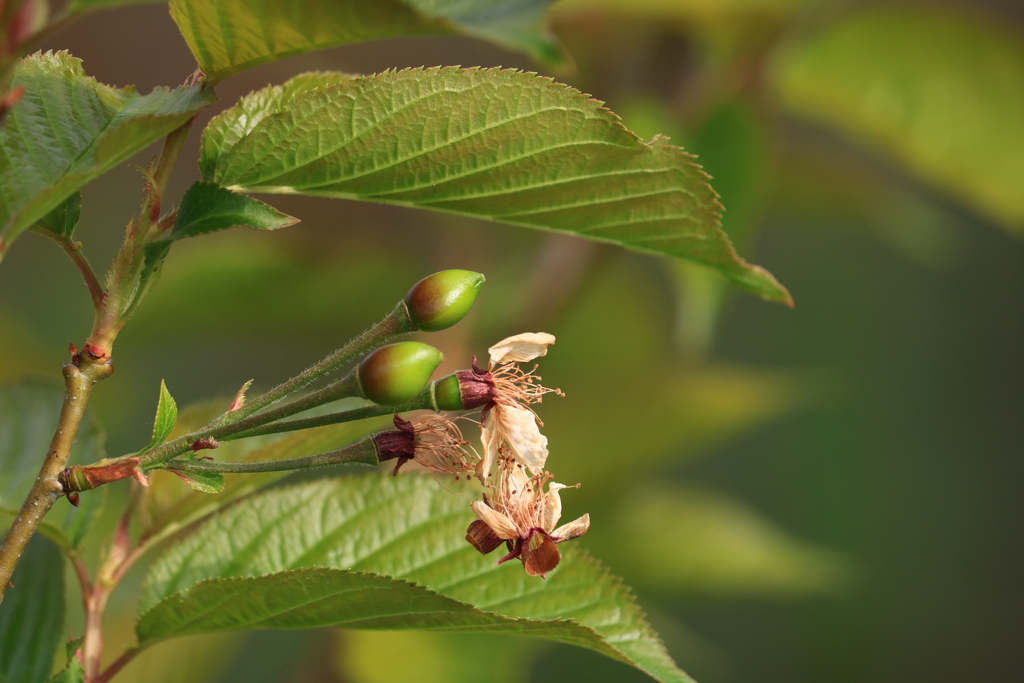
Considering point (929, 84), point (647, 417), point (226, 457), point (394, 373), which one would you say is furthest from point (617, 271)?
point (394, 373)

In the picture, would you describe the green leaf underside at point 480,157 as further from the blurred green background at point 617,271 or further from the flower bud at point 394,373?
the blurred green background at point 617,271

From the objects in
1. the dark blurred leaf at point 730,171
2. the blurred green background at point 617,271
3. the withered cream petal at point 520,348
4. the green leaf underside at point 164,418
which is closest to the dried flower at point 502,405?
the withered cream petal at point 520,348

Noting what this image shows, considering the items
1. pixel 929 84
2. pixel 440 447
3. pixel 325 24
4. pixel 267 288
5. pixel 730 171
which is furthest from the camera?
pixel 267 288

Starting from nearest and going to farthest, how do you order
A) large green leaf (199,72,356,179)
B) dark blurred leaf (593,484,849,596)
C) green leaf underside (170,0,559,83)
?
1. green leaf underside (170,0,559,83)
2. large green leaf (199,72,356,179)
3. dark blurred leaf (593,484,849,596)

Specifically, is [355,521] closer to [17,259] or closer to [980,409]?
[17,259]

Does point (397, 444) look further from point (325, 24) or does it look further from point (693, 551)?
point (693, 551)

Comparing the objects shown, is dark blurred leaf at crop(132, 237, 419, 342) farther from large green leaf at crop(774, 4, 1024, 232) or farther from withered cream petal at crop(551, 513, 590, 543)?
withered cream petal at crop(551, 513, 590, 543)

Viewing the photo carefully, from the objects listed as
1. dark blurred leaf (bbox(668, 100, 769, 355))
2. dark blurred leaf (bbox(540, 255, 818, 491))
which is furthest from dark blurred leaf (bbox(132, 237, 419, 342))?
dark blurred leaf (bbox(668, 100, 769, 355))
